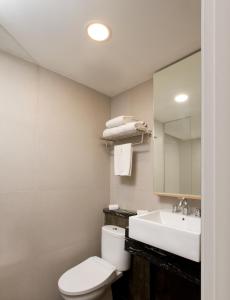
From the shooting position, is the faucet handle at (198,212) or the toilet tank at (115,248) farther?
the toilet tank at (115,248)

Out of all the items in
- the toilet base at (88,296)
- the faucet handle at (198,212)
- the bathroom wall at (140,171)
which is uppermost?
the bathroom wall at (140,171)

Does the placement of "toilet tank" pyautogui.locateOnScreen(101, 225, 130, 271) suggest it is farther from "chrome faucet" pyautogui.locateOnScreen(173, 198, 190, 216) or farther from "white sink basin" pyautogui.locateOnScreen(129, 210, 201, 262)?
"chrome faucet" pyautogui.locateOnScreen(173, 198, 190, 216)

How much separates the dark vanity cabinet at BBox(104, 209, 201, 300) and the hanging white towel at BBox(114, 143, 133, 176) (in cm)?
43

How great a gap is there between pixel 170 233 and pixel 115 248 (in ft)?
2.60

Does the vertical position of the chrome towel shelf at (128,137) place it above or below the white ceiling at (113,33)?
below

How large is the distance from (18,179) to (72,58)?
1146 mm

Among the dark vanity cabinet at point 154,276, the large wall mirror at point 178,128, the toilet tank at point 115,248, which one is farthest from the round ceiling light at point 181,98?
the toilet tank at point 115,248

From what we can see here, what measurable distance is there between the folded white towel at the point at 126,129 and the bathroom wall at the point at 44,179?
0.24m

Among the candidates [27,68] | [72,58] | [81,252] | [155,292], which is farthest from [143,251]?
[27,68]

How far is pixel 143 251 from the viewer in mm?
1468

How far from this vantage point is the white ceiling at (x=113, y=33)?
123cm

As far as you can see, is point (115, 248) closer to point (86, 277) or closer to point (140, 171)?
point (86, 277)

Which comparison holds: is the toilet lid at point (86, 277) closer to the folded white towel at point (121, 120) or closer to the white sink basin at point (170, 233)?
the white sink basin at point (170, 233)

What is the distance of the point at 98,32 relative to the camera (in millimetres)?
1437
